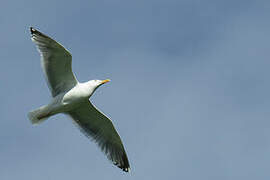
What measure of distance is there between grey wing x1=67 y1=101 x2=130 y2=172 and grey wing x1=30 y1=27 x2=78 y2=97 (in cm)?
88

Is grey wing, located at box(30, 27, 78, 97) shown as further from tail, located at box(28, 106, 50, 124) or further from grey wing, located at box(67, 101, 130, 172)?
grey wing, located at box(67, 101, 130, 172)

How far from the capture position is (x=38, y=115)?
67.6 feet

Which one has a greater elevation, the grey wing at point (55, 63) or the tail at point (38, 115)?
the grey wing at point (55, 63)

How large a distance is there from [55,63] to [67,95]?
36.2 inches

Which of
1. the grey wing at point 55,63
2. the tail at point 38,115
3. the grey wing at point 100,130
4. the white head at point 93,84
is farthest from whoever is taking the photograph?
the grey wing at point 100,130

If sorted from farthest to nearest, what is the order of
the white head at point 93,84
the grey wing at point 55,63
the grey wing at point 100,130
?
the grey wing at point 100,130
the white head at point 93,84
the grey wing at point 55,63

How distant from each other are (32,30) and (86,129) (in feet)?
11.1

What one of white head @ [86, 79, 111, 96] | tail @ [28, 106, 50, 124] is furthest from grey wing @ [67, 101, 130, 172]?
tail @ [28, 106, 50, 124]

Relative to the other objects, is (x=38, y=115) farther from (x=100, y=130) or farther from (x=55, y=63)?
(x=100, y=130)

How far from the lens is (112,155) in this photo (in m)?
22.2

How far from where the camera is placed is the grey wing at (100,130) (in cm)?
2156

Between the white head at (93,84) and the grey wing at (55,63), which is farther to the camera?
the white head at (93,84)

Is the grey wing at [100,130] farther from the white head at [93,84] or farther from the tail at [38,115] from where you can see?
the tail at [38,115]

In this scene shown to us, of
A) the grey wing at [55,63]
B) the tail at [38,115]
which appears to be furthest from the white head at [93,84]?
the tail at [38,115]
